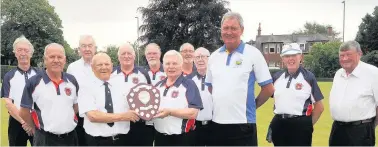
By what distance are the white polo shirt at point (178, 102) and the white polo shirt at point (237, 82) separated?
0.25m

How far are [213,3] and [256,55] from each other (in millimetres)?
43187

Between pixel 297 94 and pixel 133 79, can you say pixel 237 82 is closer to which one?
pixel 133 79

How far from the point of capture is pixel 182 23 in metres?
47.1

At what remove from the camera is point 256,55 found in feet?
16.0

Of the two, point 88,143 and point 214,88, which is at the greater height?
point 214,88

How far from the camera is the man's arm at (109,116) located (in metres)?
4.72

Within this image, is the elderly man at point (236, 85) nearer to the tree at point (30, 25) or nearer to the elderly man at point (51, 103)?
the elderly man at point (51, 103)

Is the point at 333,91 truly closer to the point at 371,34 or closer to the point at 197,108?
the point at 197,108

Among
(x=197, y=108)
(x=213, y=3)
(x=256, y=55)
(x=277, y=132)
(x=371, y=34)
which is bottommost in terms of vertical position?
(x=277, y=132)

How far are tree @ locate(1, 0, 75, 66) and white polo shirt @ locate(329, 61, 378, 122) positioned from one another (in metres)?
48.7

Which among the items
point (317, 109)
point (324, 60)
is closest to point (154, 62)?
point (317, 109)

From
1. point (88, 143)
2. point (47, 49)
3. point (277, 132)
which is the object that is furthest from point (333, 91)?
point (47, 49)

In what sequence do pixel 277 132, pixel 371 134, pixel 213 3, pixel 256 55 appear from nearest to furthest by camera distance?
pixel 256 55 < pixel 371 134 < pixel 277 132 < pixel 213 3

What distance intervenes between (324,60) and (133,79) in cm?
4846
